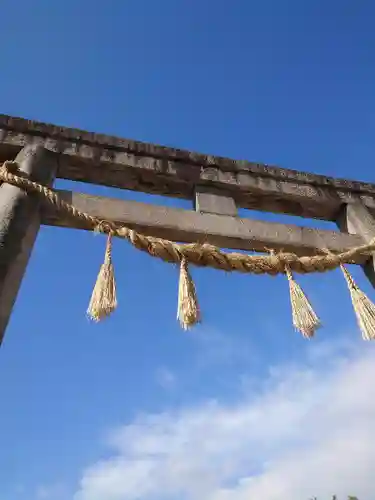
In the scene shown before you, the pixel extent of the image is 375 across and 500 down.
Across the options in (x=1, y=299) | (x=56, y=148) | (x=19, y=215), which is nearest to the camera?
(x=1, y=299)

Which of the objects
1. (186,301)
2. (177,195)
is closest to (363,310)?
(186,301)

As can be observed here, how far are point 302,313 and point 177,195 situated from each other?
1203mm

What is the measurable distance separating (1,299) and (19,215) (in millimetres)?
506

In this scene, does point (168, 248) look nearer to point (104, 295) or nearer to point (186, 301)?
point (186, 301)

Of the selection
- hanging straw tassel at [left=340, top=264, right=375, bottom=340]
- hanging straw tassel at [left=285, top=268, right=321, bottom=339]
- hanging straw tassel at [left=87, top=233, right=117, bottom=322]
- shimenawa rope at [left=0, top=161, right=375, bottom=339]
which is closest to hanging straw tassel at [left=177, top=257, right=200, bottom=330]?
shimenawa rope at [left=0, top=161, right=375, bottom=339]

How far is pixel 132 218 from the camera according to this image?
2645 mm

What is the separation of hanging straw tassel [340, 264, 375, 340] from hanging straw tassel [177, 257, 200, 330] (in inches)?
36.2

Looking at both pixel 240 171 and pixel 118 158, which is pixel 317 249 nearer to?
pixel 240 171

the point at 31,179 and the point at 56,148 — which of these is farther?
the point at 56,148

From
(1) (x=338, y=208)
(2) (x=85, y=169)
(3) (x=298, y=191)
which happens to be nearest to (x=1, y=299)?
(2) (x=85, y=169)

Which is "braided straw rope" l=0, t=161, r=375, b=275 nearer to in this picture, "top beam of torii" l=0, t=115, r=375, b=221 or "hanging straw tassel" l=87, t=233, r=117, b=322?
"hanging straw tassel" l=87, t=233, r=117, b=322

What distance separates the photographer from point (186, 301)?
2.37m

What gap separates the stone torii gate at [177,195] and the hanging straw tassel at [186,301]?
35cm

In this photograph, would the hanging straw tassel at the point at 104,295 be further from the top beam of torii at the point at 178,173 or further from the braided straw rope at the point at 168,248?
the top beam of torii at the point at 178,173
